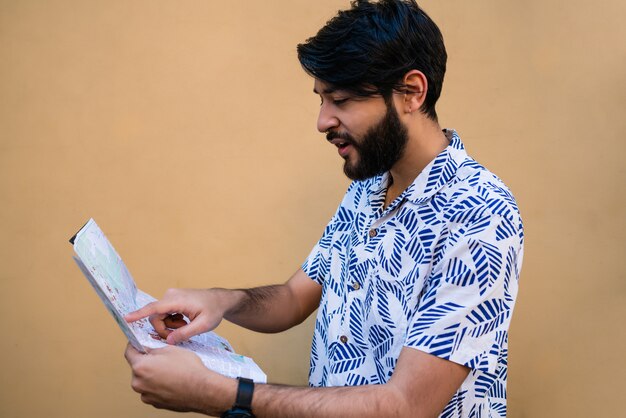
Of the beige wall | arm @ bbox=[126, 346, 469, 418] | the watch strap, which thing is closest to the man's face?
arm @ bbox=[126, 346, 469, 418]

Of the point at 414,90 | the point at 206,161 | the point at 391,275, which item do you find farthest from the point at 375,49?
the point at 206,161

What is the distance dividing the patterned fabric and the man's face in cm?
9

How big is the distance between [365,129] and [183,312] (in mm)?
608

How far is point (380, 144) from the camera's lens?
1.64m

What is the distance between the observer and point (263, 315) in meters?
1.94

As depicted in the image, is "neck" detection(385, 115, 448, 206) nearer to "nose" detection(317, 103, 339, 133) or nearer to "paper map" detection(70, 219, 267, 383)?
"nose" detection(317, 103, 339, 133)

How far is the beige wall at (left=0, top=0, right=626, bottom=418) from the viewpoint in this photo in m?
2.37

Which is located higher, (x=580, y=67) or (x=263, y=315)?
(x=580, y=67)

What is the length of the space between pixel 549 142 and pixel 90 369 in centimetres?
175

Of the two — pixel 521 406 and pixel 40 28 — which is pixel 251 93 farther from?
pixel 521 406

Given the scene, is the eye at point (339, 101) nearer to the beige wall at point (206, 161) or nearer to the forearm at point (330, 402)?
the forearm at point (330, 402)

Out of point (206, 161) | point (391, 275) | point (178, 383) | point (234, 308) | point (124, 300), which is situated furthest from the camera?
point (206, 161)

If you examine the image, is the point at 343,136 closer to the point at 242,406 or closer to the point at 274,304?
the point at 274,304

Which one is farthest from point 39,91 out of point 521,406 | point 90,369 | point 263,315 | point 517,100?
point 521,406
